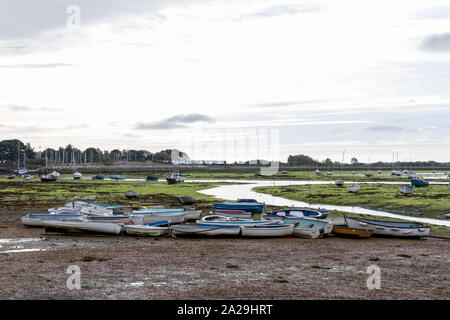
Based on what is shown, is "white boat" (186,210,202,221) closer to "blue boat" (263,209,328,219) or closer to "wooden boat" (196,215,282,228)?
"wooden boat" (196,215,282,228)

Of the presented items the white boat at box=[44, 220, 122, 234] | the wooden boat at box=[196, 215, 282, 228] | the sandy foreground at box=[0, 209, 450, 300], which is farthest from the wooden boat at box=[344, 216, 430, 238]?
the white boat at box=[44, 220, 122, 234]

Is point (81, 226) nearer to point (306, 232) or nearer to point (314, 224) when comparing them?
point (306, 232)

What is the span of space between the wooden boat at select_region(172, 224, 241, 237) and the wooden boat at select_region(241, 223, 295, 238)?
0.58m

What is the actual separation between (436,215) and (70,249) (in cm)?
3597

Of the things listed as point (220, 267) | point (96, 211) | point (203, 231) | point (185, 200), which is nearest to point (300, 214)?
point (203, 231)

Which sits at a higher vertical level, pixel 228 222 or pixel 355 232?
pixel 228 222

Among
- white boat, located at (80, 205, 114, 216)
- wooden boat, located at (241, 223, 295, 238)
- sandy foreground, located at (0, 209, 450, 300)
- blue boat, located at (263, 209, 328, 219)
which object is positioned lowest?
sandy foreground, located at (0, 209, 450, 300)

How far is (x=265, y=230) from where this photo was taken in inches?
1294

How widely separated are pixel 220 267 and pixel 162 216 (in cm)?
1725

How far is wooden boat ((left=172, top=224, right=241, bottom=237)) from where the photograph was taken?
1289 inches

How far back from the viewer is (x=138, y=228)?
109 feet

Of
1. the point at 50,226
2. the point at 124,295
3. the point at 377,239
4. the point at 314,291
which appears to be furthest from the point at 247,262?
the point at 50,226

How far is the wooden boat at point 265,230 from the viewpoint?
32.8m
